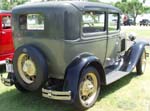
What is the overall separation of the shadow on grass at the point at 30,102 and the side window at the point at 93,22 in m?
1.34

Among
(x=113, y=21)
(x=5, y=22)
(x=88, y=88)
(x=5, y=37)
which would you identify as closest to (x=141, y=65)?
(x=113, y=21)

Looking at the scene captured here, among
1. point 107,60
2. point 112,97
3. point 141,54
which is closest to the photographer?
point 112,97

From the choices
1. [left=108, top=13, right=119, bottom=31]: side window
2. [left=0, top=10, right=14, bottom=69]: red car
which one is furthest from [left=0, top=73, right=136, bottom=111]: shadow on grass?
[left=0, top=10, right=14, bottom=69]: red car

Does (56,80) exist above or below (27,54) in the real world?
below

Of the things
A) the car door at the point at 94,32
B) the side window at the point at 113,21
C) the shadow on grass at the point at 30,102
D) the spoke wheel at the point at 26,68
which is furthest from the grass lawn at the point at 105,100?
the side window at the point at 113,21

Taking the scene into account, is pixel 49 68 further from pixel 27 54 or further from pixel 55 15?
pixel 55 15

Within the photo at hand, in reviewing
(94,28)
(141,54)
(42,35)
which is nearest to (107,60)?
(94,28)

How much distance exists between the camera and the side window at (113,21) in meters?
6.07

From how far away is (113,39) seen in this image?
634 centimetres

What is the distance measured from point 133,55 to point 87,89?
7.23 feet

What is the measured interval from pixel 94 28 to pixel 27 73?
1.63m

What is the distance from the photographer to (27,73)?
5.10 meters

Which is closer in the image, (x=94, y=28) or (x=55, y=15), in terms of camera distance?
(x=55, y=15)

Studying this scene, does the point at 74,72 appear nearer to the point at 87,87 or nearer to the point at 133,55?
the point at 87,87
